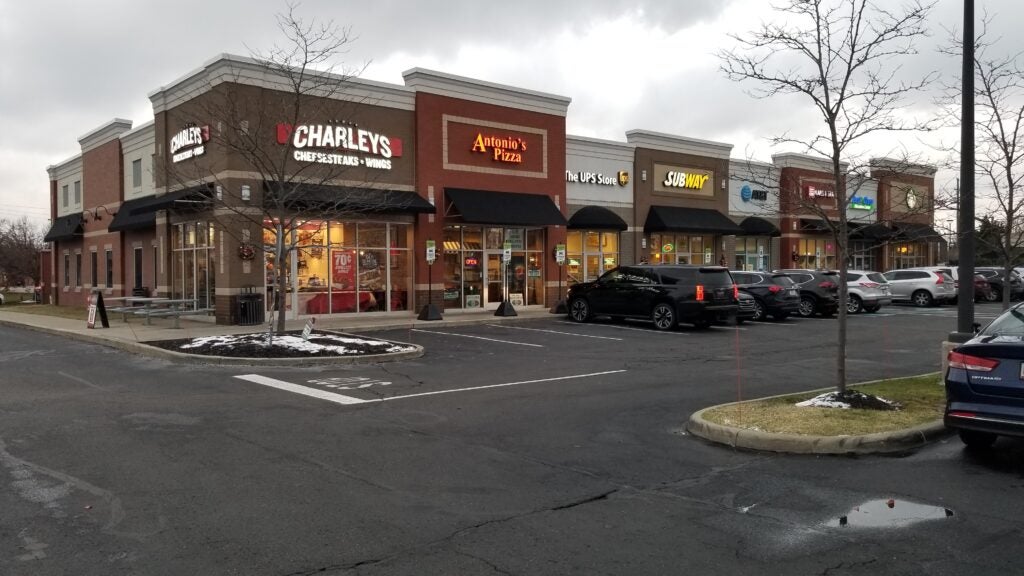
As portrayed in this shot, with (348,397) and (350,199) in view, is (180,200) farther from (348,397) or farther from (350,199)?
(348,397)

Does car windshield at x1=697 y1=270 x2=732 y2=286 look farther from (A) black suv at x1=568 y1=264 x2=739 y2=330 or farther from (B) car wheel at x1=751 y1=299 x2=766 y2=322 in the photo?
(B) car wheel at x1=751 y1=299 x2=766 y2=322

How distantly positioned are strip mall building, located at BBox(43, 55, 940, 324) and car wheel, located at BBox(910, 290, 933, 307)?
8.04 metres

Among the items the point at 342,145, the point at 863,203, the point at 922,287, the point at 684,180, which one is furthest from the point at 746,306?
the point at 863,203

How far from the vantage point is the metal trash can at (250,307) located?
67.5 ft

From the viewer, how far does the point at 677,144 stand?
3325cm

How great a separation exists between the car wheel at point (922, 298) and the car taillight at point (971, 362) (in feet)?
93.1

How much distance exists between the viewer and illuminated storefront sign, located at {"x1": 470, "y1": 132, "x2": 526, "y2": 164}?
25484 mm

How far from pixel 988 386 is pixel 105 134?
1274 inches

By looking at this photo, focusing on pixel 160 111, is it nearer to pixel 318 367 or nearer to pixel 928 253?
pixel 318 367

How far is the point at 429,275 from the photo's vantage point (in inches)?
955

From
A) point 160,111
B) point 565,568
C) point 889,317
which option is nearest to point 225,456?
point 565,568

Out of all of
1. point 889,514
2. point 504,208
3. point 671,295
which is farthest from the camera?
point 504,208

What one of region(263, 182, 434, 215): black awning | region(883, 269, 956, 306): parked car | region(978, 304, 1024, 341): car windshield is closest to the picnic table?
region(263, 182, 434, 215): black awning

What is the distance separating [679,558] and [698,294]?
1587 cm
